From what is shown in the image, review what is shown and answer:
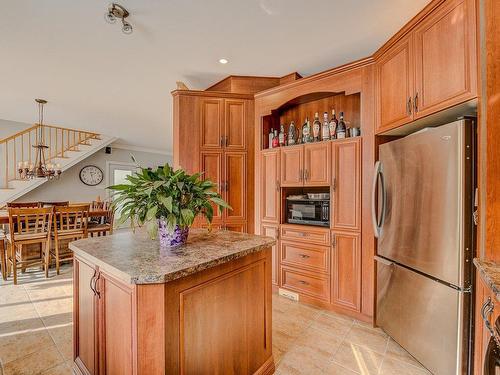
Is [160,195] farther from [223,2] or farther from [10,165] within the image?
[10,165]

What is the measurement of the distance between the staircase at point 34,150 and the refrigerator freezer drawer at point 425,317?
6954 millimetres

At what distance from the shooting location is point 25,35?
2.39 m

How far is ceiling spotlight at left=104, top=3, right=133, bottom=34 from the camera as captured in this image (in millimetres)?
1995

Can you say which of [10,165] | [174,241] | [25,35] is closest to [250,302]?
[174,241]

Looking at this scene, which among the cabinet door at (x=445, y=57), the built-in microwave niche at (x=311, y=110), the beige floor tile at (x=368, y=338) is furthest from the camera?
the built-in microwave niche at (x=311, y=110)

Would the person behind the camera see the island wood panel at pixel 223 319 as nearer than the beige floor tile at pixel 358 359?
Yes

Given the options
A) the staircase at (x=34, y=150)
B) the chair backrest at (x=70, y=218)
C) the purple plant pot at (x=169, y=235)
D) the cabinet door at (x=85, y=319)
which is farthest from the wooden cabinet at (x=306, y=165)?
the staircase at (x=34, y=150)

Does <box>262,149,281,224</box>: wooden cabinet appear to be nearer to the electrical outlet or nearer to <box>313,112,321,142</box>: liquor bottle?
<box>313,112,321,142</box>: liquor bottle

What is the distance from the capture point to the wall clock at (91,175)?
6.87m

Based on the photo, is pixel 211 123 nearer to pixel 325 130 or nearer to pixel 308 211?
pixel 325 130

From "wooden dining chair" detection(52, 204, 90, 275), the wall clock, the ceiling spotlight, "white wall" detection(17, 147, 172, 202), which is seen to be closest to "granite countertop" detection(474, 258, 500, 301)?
the ceiling spotlight

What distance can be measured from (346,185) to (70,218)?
3.92 m

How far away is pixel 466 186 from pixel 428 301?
82cm

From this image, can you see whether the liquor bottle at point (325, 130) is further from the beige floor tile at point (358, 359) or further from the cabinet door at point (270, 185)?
the beige floor tile at point (358, 359)
